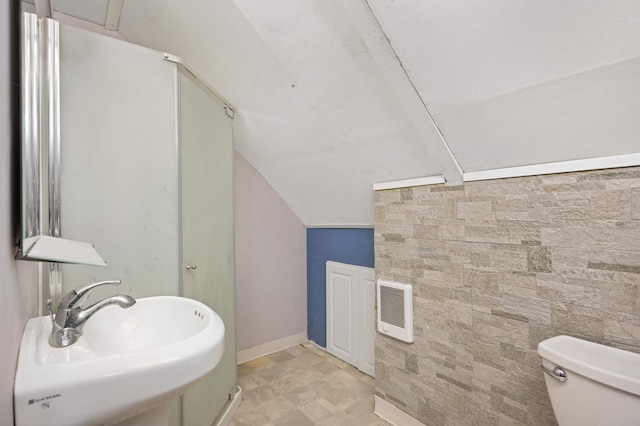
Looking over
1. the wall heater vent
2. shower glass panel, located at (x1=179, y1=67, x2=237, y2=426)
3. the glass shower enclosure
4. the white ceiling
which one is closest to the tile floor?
shower glass panel, located at (x1=179, y1=67, x2=237, y2=426)

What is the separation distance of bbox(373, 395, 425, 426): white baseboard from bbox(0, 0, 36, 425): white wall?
1.70 metres

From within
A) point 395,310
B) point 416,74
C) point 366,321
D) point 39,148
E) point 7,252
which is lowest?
point 366,321

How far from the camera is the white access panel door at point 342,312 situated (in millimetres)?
2377

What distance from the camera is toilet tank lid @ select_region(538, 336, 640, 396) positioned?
818 millimetres

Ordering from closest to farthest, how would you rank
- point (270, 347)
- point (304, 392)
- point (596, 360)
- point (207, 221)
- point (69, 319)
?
point (69, 319)
point (596, 360)
point (207, 221)
point (304, 392)
point (270, 347)

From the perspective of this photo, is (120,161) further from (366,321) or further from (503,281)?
(366,321)

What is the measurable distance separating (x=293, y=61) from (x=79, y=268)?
4.27 ft

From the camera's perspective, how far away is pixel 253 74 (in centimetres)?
164

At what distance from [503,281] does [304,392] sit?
5.01 ft

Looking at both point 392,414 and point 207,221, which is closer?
point 207,221

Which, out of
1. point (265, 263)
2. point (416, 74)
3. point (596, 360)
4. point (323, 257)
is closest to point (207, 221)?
point (265, 263)

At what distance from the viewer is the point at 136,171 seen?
1.28 m

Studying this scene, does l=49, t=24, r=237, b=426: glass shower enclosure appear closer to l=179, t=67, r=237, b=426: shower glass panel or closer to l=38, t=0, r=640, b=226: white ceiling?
l=179, t=67, r=237, b=426: shower glass panel

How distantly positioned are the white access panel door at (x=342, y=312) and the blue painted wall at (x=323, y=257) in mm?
90
